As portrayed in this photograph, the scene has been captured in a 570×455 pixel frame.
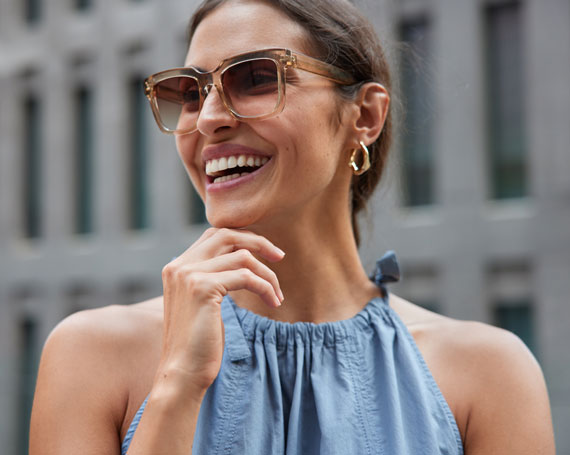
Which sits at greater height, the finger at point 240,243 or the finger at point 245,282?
the finger at point 240,243

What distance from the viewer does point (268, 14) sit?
213 cm

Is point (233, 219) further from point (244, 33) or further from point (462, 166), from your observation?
point (462, 166)

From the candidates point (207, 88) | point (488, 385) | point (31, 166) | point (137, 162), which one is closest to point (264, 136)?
point (207, 88)

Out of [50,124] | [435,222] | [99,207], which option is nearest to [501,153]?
[435,222]

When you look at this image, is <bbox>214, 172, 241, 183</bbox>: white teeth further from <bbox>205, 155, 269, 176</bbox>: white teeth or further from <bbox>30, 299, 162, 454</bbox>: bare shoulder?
<bbox>30, 299, 162, 454</bbox>: bare shoulder

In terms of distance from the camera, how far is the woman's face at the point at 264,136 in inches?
81.0

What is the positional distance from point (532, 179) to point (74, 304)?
38.1 feet

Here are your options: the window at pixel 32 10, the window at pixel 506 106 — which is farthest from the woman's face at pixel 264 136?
the window at pixel 32 10

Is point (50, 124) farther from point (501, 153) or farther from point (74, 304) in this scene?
point (501, 153)

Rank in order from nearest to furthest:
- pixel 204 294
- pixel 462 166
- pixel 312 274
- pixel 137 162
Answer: pixel 204 294
pixel 312 274
pixel 462 166
pixel 137 162

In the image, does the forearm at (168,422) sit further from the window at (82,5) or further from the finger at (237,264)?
the window at (82,5)

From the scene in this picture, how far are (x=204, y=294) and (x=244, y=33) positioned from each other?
2.54 ft

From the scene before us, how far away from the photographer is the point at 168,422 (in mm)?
1732

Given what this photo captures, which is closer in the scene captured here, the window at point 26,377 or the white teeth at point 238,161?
the white teeth at point 238,161
